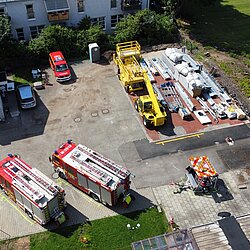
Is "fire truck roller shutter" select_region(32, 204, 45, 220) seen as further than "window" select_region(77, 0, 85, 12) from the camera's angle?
No

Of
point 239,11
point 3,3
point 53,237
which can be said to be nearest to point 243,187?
point 53,237

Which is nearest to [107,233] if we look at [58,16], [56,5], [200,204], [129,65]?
[200,204]

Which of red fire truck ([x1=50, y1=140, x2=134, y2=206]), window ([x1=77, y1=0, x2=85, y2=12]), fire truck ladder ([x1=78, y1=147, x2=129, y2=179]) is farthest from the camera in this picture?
window ([x1=77, y1=0, x2=85, y2=12])

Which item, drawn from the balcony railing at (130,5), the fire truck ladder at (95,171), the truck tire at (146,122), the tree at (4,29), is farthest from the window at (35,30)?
the fire truck ladder at (95,171)

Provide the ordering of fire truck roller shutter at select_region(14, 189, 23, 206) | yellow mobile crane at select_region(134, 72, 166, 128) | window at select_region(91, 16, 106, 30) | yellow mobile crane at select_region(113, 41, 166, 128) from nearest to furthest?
fire truck roller shutter at select_region(14, 189, 23, 206), yellow mobile crane at select_region(134, 72, 166, 128), yellow mobile crane at select_region(113, 41, 166, 128), window at select_region(91, 16, 106, 30)

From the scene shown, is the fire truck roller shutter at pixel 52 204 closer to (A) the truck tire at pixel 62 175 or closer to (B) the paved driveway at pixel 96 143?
(B) the paved driveway at pixel 96 143

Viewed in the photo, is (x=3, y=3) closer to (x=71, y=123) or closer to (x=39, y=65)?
(x=39, y=65)

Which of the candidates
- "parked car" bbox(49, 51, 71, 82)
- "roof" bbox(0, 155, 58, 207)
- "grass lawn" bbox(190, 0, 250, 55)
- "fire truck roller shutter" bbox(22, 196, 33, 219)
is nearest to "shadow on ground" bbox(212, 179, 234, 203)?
"roof" bbox(0, 155, 58, 207)

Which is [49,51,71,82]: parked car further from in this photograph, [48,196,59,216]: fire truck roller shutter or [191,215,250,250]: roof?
[191,215,250,250]: roof
